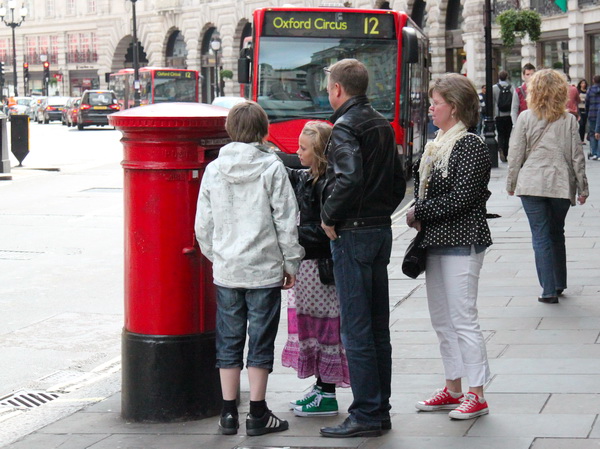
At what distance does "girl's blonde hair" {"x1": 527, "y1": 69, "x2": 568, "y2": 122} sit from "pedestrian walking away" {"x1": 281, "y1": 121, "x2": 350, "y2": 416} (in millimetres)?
2942

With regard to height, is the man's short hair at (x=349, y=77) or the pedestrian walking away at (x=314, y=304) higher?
the man's short hair at (x=349, y=77)

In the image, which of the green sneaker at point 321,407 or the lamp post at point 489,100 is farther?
the lamp post at point 489,100

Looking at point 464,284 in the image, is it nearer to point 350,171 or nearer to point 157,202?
point 350,171

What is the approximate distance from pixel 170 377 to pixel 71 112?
1879 inches

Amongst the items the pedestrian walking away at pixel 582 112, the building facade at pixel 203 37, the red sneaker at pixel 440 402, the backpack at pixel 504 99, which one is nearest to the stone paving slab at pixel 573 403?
the red sneaker at pixel 440 402

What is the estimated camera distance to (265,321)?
524 centimetres

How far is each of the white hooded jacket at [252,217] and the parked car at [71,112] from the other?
150 ft

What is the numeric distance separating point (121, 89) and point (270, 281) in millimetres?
53919

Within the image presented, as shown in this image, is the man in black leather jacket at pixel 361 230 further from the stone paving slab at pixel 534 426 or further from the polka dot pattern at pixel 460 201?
the stone paving slab at pixel 534 426

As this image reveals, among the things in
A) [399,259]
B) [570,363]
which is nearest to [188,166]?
[570,363]

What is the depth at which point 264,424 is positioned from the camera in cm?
521

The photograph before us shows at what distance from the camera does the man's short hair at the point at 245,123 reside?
5238mm

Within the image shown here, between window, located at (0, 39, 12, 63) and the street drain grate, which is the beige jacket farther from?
window, located at (0, 39, 12, 63)

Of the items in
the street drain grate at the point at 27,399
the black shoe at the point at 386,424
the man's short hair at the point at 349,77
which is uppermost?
the man's short hair at the point at 349,77
